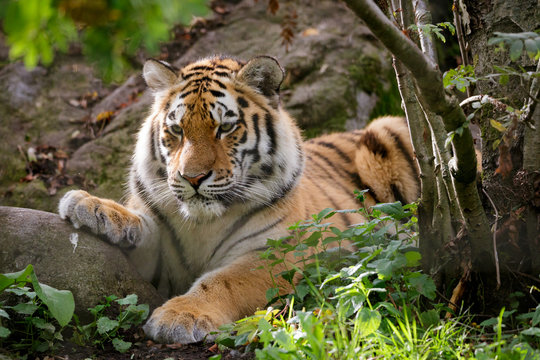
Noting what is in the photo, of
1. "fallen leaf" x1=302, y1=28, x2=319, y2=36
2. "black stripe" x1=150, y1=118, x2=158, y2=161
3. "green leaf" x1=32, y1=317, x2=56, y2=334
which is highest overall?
"fallen leaf" x1=302, y1=28, x2=319, y2=36

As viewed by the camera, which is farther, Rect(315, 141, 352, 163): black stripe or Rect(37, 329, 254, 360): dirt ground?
Rect(315, 141, 352, 163): black stripe

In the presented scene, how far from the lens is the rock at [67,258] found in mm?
3018

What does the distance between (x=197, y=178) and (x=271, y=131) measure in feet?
2.30

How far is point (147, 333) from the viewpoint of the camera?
288 cm

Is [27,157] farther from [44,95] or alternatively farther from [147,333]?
[147,333]

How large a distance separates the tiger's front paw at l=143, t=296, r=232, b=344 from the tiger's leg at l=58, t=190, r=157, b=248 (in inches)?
23.5

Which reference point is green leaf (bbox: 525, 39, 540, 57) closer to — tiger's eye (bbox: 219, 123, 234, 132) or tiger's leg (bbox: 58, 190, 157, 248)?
tiger's eye (bbox: 219, 123, 234, 132)

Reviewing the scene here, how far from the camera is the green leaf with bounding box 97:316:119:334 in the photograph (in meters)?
2.71

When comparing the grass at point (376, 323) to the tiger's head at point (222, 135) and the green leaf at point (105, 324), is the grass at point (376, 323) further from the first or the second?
the tiger's head at point (222, 135)

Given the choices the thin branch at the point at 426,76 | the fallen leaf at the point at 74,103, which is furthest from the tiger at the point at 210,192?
the fallen leaf at the point at 74,103

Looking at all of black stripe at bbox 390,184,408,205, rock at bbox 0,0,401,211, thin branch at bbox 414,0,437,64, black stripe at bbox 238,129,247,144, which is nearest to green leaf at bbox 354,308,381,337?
thin branch at bbox 414,0,437,64

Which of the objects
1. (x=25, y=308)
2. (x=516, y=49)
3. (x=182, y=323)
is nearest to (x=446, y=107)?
(x=516, y=49)

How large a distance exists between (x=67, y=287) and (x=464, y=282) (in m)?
1.91

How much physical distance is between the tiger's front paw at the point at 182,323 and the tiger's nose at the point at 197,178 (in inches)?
25.8
